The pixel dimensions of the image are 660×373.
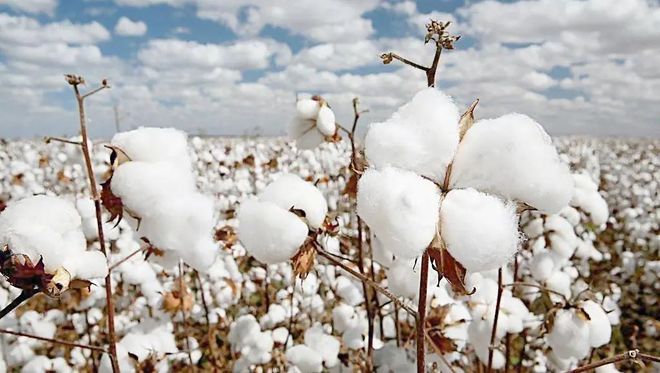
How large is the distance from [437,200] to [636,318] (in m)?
5.66

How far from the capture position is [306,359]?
216 centimetres

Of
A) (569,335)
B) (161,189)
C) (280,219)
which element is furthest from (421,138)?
(569,335)

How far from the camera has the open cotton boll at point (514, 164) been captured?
84 centimetres

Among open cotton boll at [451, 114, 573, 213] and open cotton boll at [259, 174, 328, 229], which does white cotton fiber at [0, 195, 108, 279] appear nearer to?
open cotton boll at [259, 174, 328, 229]

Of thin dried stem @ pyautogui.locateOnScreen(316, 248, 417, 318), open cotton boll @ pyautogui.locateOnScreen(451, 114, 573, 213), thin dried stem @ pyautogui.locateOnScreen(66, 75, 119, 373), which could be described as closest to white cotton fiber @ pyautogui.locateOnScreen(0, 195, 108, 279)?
thin dried stem @ pyautogui.locateOnScreen(66, 75, 119, 373)

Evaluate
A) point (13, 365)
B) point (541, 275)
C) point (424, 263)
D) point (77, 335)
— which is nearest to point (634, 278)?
point (541, 275)

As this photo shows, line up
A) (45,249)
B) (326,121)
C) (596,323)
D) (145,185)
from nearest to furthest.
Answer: (45,249), (145,185), (596,323), (326,121)

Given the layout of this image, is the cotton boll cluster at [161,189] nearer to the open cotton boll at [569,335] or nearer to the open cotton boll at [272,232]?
the open cotton boll at [272,232]

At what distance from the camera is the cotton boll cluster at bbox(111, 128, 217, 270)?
115 cm

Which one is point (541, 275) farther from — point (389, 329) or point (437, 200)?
point (437, 200)

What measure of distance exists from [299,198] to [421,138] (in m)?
0.41

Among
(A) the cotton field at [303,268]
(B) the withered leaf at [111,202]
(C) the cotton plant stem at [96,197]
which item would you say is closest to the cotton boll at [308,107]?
(A) the cotton field at [303,268]

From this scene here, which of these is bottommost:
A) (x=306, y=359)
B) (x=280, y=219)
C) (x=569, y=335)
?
(x=306, y=359)

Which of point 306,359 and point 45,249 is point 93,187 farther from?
point 306,359
